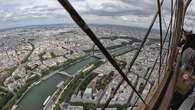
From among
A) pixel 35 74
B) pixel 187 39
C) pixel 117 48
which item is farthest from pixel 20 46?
pixel 187 39

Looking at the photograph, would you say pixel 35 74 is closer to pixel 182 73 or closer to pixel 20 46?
pixel 20 46

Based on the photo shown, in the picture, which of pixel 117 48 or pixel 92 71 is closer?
pixel 92 71

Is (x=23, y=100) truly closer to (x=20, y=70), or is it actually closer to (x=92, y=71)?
(x=92, y=71)

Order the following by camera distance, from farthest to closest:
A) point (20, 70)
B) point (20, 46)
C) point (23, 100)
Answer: point (20, 46)
point (20, 70)
point (23, 100)

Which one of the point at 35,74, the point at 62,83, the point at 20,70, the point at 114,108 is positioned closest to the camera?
the point at 114,108

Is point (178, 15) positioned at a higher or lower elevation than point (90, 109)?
higher

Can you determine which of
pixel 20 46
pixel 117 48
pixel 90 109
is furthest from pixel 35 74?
pixel 20 46

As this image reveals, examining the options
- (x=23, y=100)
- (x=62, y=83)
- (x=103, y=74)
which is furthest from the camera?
(x=103, y=74)

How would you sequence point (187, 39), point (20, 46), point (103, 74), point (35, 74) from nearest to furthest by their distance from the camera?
point (187, 39), point (103, 74), point (35, 74), point (20, 46)

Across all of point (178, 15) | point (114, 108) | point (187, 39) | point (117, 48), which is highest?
point (178, 15)
